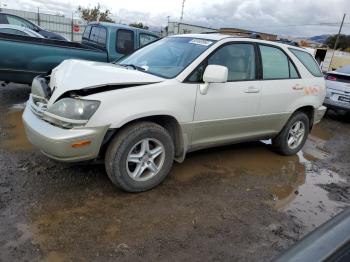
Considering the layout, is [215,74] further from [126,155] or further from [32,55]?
[32,55]

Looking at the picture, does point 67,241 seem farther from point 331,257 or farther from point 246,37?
point 246,37

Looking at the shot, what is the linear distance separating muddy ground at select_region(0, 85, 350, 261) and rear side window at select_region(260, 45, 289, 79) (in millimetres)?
1319

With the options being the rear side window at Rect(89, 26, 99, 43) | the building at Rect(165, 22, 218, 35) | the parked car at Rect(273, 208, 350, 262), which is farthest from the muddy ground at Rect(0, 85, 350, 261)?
the building at Rect(165, 22, 218, 35)

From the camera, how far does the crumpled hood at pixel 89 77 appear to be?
355 cm

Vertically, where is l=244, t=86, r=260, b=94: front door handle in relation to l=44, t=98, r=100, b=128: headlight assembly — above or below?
above

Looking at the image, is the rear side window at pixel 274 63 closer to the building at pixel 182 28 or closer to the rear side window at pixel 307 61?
the rear side window at pixel 307 61

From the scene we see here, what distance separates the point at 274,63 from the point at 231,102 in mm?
1160

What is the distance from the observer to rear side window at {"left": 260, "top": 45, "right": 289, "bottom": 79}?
4.96 metres

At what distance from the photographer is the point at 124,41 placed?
880 cm

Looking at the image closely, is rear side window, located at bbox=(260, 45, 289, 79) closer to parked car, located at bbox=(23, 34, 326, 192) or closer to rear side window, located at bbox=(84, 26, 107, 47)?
parked car, located at bbox=(23, 34, 326, 192)

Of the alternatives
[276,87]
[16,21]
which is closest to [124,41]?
[276,87]

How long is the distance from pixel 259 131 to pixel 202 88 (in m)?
1.39

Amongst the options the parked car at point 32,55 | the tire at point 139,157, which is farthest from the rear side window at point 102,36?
the tire at point 139,157

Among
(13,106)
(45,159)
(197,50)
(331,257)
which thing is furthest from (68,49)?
(331,257)
